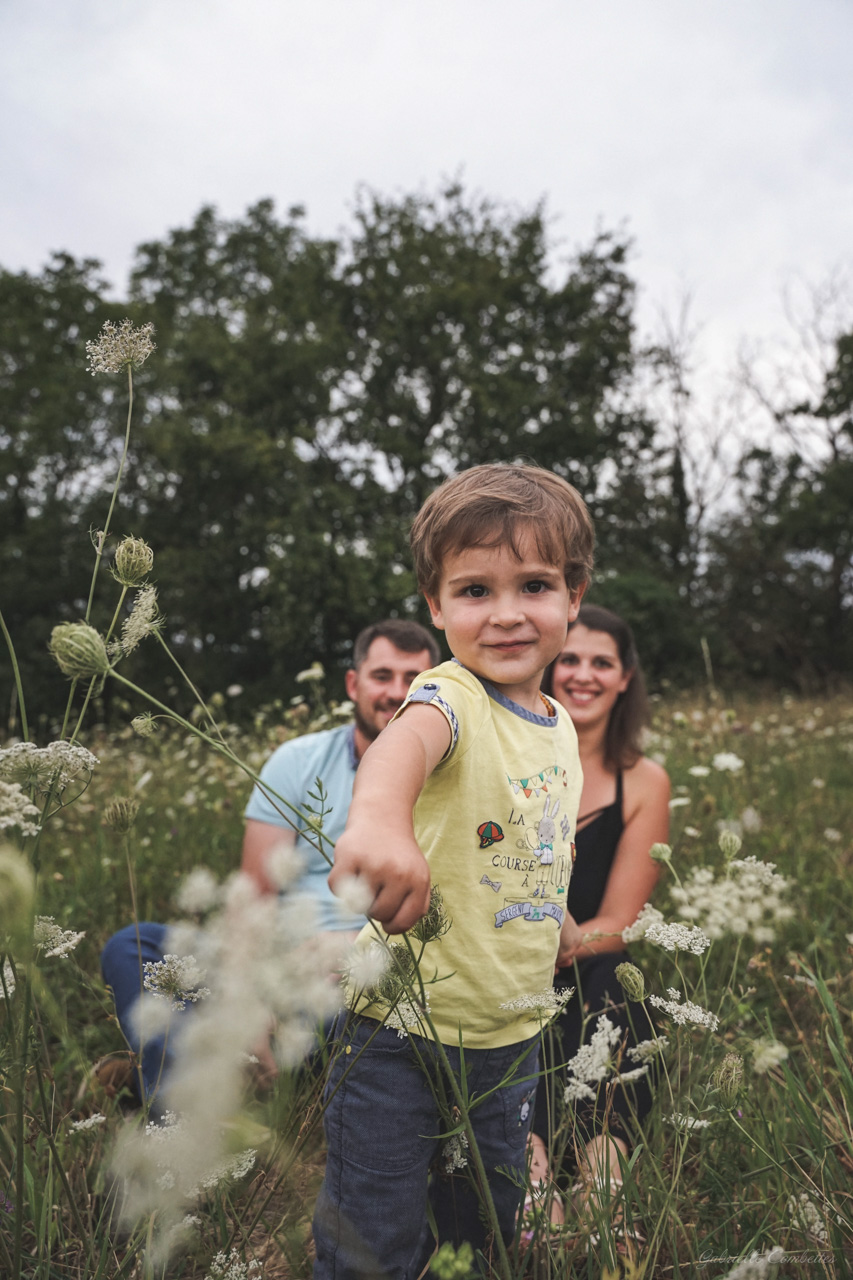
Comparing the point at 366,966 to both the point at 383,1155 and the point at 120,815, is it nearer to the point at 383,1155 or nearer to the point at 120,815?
the point at 120,815

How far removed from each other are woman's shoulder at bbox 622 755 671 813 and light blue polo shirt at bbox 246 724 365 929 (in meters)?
0.95

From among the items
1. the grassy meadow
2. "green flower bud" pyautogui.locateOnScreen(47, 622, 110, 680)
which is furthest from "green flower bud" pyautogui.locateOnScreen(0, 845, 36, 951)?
"green flower bud" pyautogui.locateOnScreen(47, 622, 110, 680)

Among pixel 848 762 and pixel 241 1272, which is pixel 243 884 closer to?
pixel 241 1272

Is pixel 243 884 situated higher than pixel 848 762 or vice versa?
pixel 243 884

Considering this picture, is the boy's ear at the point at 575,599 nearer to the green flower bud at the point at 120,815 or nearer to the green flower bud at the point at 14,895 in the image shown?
the green flower bud at the point at 120,815

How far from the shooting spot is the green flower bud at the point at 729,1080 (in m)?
1.18

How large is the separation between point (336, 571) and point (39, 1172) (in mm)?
15991

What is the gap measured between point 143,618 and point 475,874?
69 centimetres

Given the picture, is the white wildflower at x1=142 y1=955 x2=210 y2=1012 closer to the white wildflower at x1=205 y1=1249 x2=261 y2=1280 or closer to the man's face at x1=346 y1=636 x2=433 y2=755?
the white wildflower at x1=205 y1=1249 x2=261 y2=1280

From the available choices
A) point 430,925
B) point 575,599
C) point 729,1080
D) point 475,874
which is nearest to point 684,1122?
point 729,1080

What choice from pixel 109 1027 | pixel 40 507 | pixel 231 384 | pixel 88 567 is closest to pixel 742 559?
pixel 231 384

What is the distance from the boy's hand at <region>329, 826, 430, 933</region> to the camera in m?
0.80

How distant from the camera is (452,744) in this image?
124 centimetres

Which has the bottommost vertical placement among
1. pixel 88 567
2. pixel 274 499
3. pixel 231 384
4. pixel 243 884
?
pixel 243 884
